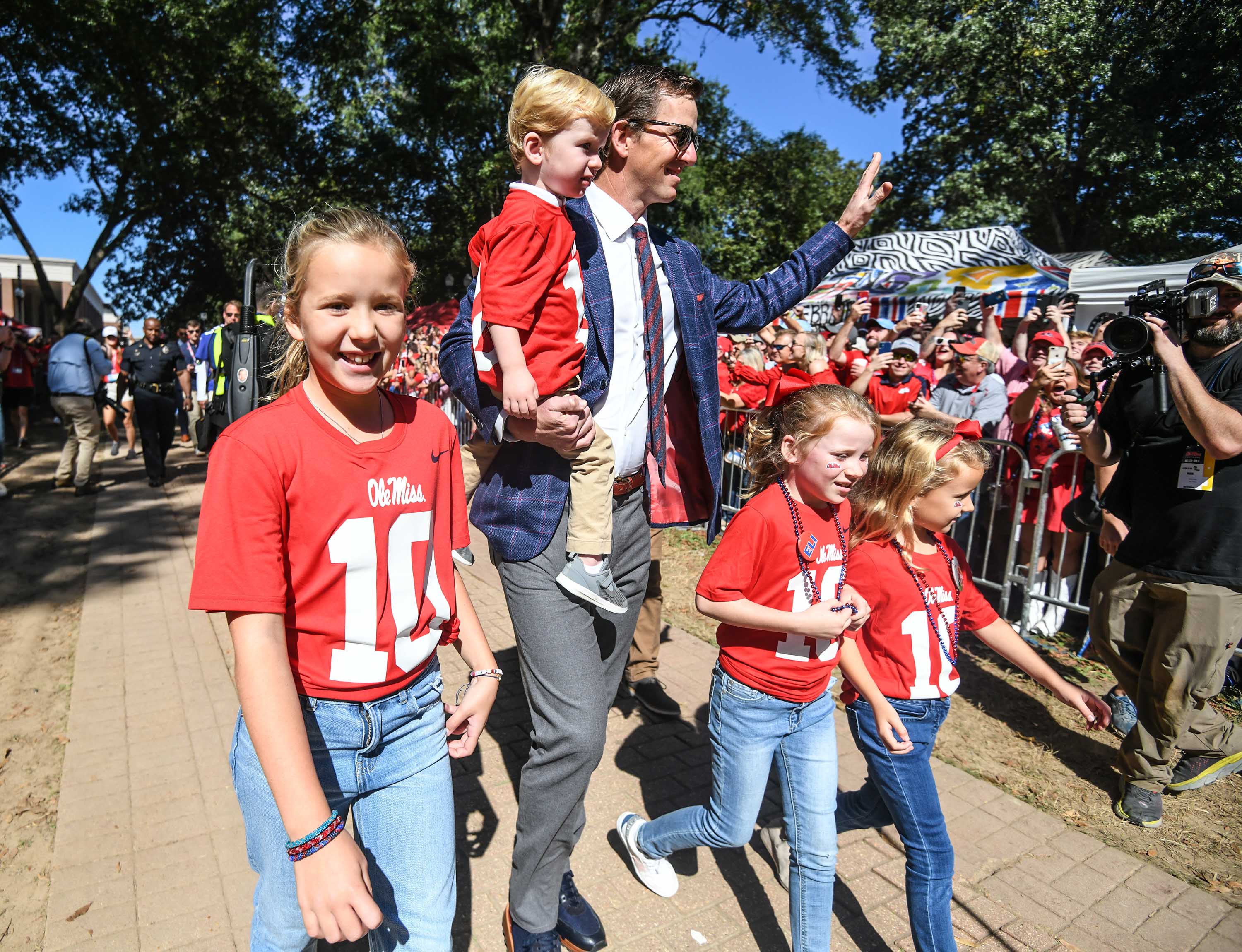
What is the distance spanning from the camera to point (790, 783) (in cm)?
240

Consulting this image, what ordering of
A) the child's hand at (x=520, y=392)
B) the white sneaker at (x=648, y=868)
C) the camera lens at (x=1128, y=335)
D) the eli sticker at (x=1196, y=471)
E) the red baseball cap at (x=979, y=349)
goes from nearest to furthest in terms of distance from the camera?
1. the child's hand at (x=520, y=392)
2. the white sneaker at (x=648, y=868)
3. the camera lens at (x=1128, y=335)
4. the eli sticker at (x=1196, y=471)
5. the red baseball cap at (x=979, y=349)

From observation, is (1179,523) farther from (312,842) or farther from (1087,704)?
(312,842)

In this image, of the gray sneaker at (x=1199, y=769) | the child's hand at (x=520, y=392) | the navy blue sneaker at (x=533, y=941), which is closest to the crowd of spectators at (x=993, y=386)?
the gray sneaker at (x=1199, y=769)

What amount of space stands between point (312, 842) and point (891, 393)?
5.56 metres

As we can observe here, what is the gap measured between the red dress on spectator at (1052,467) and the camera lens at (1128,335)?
2070 millimetres

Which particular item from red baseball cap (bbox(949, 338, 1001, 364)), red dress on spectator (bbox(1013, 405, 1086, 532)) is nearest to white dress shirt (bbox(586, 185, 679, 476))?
red dress on spectator (bbox(1013, 405, 1086, 532))

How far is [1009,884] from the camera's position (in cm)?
294

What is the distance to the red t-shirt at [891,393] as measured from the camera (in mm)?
6043

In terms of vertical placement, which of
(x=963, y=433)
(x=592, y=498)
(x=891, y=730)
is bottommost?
(x=891, y=730)

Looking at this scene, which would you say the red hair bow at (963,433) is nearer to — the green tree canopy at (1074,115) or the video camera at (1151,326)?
the video camera at (1151,326)

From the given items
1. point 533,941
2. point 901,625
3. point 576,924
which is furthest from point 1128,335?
point 533,941

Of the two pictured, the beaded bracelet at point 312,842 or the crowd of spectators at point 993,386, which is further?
the crowd of spectators at point 993,386

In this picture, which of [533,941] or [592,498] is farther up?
[592,498]

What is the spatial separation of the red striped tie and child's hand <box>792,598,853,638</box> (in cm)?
65
